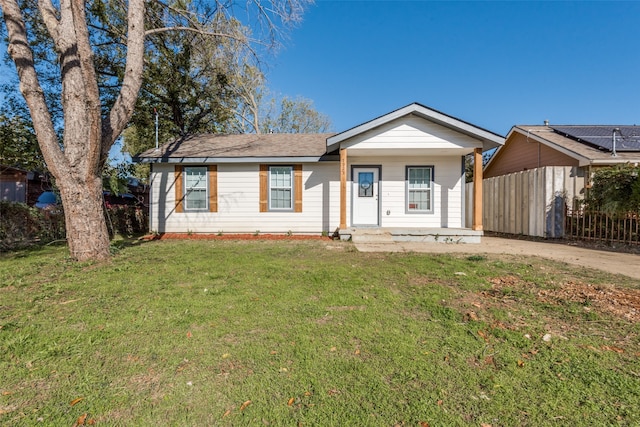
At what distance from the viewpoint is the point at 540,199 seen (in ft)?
Answer: 33.2

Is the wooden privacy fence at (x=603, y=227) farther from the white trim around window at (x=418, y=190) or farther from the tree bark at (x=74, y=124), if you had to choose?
the tree bark at (x=74, y=124)

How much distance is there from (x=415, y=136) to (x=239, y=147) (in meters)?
6.07

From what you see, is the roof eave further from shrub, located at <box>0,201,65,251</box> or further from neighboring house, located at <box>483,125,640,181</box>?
neighboring house, located at <box>483,125,640,181</box>

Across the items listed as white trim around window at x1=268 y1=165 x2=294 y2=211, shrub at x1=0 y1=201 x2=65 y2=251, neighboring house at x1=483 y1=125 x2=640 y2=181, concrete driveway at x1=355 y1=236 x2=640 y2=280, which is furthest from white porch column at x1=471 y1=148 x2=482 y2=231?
shrub at x1=0 y1=201 x2=65 y2=251

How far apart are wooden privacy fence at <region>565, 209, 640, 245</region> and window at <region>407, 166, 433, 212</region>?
4.25 meters

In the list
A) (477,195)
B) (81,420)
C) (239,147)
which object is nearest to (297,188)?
(239,147)

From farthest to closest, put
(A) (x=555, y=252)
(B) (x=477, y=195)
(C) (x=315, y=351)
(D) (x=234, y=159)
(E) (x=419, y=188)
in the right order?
(E) (x=419, y=188) → (D) (x=234, y=159) → (B) (x=477, y=195) → (A) (x=555, y=252) → (C) (x=315, y=351)

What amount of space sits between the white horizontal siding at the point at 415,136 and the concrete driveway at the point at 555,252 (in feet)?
9.63

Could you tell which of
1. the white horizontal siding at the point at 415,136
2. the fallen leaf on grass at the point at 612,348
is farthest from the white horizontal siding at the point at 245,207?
the fallen leaf on grass at the point at 612,348

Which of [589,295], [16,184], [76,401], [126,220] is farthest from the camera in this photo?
[16,184]

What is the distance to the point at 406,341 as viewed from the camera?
2729mm

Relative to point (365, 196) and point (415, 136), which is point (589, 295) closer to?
point (415, 136)

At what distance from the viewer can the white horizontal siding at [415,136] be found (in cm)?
904

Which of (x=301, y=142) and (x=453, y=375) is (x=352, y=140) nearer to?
(x=301, y=142)
